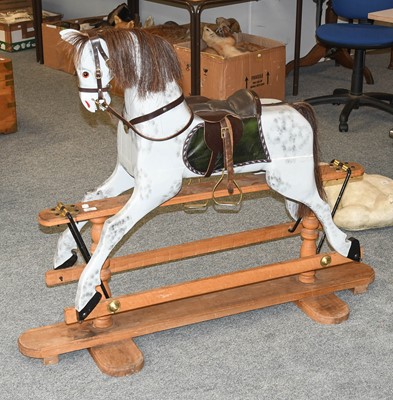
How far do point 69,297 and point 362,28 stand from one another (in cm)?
259

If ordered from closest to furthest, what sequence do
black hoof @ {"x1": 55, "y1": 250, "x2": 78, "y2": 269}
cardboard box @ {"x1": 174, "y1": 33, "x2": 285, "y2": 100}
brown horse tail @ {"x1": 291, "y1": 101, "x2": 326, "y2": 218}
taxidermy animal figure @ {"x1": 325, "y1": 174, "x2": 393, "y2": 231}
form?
brown horse tail @ {"x1": 291, "y1": 101, "x2": 326, "y2": 218}
black hoof @ {"x1": 55, "y1": 250, "x2": 78, "y2": 269}
taxidermy animal figure @ {"x1": 325, "y1": 174, "x2": 393, "y2": 231}
cardboard box @ {"x1": 174, "y1": 33, "x2": 285, "y2": 100}

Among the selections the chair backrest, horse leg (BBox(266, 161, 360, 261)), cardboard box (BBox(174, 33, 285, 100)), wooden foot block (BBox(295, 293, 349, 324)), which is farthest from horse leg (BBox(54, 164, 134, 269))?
the chair backrest

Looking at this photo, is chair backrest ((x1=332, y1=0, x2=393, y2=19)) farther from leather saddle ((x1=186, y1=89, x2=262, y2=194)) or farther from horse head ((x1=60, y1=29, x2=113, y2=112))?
horse head ((x1=60, y1=29, x2=113, y2=112))

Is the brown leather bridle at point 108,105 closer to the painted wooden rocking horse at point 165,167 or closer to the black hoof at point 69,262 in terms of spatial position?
the painted wooden rocking horse at point 165,167

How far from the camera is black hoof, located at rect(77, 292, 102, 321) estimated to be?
2.56 metres

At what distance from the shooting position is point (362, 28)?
471 cm

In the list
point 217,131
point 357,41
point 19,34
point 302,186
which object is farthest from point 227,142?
point 19,34

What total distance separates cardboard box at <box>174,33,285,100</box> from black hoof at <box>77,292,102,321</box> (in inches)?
92.5

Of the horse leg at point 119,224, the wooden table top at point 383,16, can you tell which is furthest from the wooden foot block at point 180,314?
the wooden table top at point 383,16

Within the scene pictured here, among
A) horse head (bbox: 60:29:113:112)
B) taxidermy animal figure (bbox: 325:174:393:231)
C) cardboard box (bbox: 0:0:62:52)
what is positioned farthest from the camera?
cardboard box (bbox: 0:0:62:52)

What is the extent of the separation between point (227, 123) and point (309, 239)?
0.59 m

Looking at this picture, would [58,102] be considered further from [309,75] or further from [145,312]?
[145,312]

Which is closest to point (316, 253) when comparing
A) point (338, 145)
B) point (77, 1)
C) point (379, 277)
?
point (379, 277)

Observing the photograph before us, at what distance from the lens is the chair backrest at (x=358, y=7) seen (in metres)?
4.80
